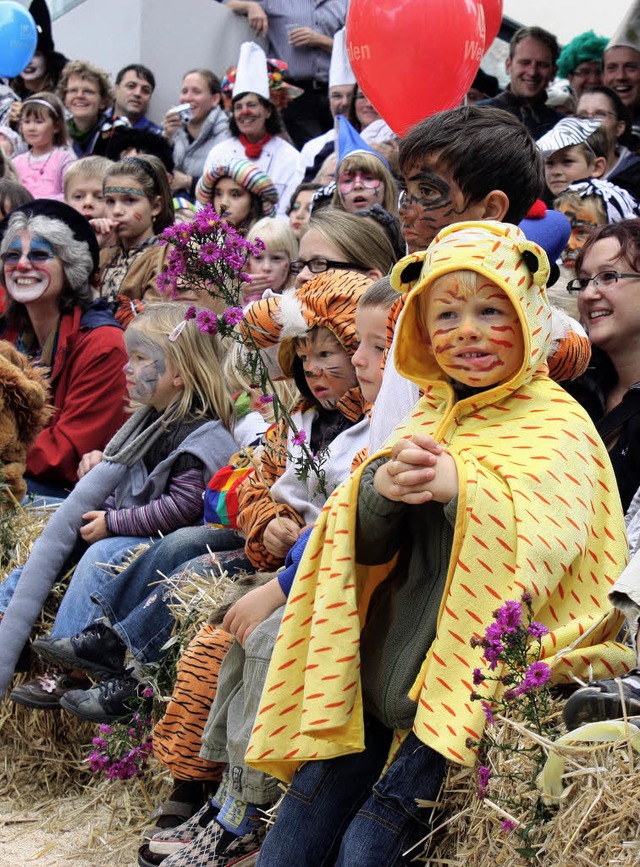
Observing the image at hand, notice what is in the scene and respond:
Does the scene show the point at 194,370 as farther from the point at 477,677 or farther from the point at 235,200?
the point at 477,677

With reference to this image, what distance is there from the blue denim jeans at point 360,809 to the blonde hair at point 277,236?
4022 millimetres

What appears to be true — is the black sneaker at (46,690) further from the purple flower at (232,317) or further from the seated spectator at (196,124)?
the seated spectator at (196,124)

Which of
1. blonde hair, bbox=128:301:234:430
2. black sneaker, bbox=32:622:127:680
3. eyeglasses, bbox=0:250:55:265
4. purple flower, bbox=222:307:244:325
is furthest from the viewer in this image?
eyeglasses, bbox=0:250:55:265

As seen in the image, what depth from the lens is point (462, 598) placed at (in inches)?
118

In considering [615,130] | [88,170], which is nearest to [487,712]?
[615,130]

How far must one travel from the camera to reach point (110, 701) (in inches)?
192

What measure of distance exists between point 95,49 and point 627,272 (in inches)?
411

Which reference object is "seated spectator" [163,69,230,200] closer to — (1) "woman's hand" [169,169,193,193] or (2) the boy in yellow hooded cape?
(1) "woman's hand" [169,169,193,193]

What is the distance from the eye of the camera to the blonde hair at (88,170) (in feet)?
29.5

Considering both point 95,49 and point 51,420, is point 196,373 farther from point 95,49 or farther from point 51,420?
point 95,49

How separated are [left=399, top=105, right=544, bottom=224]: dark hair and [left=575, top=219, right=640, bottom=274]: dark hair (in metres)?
0.67

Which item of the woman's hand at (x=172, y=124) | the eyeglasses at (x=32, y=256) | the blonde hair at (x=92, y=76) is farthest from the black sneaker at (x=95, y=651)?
the blonde hair at (x=92, y=76)

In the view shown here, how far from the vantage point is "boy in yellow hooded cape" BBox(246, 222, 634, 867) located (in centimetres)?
297

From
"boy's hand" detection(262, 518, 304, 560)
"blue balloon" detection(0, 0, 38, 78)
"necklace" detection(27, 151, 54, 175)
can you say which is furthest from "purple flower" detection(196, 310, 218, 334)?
"blue balloon" detection(0, 0, 38, 78)
